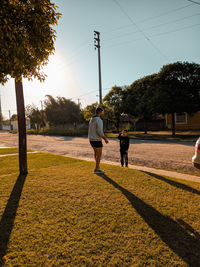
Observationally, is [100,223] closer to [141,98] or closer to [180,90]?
[180,90]

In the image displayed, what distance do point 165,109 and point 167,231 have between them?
649 inches

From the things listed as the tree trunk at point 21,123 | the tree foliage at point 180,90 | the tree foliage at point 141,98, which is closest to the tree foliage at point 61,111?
the tree foliage at point 141,98

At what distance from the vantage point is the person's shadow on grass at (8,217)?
2.22 m

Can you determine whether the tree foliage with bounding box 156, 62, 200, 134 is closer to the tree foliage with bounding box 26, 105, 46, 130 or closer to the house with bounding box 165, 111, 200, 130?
the house with bounding box 165, 111, 200, 130

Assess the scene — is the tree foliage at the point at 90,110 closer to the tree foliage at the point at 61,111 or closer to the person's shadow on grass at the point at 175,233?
the tree foliage at the point at 61,111

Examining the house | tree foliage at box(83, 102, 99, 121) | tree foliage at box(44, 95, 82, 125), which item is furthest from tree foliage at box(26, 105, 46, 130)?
the house

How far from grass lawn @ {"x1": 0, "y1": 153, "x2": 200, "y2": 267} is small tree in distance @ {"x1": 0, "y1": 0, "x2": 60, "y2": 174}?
2.67 m

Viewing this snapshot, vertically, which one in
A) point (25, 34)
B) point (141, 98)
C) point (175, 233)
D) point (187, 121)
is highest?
point (141, 98)

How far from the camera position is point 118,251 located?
2.07 meters

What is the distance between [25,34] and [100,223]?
12.2 ft

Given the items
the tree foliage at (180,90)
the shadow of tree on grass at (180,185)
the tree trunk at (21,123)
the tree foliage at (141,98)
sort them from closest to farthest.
→ the shadow of tree on grass at (180,185)
the tree trunk at (21,123)
the tree foliage at (180,90)
the tree foliage at (141,98)

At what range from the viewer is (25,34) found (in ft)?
11.7

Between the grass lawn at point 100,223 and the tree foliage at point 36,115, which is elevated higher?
the tree foliage at point 36,115

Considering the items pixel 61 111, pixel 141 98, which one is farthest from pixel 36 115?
pixel 141 98
